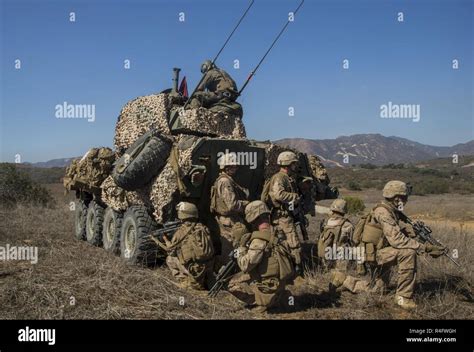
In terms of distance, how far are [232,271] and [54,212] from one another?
11297mm

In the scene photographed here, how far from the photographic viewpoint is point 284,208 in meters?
7.99

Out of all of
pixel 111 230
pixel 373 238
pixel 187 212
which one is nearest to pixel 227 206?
pixel 187 212

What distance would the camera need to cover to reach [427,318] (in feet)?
20.4

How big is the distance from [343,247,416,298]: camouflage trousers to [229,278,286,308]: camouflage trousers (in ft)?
4.41

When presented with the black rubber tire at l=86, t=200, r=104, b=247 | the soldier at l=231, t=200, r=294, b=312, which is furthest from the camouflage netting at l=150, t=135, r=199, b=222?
the black rubber tire at l=86, t=200, r=104, b=247

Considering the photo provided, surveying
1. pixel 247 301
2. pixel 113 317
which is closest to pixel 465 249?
pixel 247 301

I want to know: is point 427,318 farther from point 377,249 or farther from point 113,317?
point 113,317

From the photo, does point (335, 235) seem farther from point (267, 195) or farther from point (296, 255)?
point (267, 195)

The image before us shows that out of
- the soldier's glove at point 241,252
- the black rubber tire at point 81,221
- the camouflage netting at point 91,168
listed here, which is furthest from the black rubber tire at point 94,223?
the soldier's glove at point 241,252

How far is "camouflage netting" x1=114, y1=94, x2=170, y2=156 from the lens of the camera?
9117mm

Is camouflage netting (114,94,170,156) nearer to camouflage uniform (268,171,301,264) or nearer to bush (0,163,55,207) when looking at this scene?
camouflage uniform (268,171,301,264)

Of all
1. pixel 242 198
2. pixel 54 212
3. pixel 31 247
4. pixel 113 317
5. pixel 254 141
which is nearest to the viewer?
pixel 113 317

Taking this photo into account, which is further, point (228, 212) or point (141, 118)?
point (141, 118)

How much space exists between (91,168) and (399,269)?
625 cm
